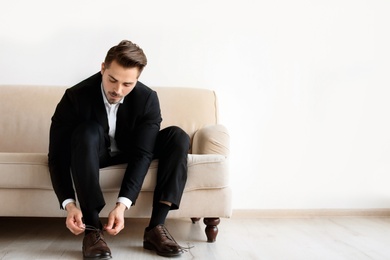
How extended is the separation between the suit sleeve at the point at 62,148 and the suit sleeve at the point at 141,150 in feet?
0.74


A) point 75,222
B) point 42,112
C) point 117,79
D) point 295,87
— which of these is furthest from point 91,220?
point 295,87

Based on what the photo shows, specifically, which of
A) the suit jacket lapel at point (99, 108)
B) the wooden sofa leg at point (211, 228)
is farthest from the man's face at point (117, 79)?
the wooden sofa leg at point (211, 228)

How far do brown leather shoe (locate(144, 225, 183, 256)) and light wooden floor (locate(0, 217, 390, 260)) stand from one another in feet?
0.09

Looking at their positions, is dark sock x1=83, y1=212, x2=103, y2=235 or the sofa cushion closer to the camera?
dark sock x1=83, y1=212, x2=103, y2=235

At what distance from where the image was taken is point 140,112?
2008 mm

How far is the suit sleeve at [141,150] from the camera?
187 cm

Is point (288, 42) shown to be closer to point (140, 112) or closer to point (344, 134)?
point (344, 134)

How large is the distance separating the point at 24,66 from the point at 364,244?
206cm

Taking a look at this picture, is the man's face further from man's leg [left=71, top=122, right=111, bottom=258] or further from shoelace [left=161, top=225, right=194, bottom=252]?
shoelace [left=161, top=225, right=194, bottom=252]

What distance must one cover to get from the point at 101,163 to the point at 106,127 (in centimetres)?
15

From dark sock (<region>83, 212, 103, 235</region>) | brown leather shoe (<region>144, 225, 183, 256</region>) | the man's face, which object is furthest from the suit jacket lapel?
brown leather shoe (<region>144, 225, 183, 256</region>)

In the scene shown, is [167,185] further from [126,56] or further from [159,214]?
[126,56]

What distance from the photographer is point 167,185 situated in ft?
6.39

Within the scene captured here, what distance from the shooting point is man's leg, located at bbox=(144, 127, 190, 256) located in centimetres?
193
